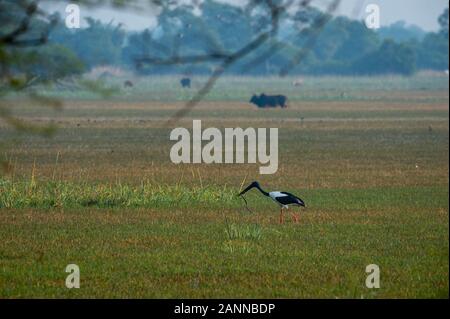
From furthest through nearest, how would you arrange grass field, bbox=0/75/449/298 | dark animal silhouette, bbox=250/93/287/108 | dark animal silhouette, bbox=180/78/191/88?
dark animal silhouette, bbox=180/78/191/88, dark animal silhouette, bbox=250/93/287/108, grass field, bbox=0/75/449/298

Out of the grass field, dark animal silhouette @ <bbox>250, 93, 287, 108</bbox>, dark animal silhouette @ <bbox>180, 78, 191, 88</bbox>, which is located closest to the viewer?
the grass field

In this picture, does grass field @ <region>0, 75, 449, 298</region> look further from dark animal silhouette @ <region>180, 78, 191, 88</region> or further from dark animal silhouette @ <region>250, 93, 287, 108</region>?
dark animal silhouette @ <region>180, 78, 191, 88</region>

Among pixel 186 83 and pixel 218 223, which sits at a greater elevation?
pixel 186 83

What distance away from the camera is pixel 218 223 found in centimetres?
1766

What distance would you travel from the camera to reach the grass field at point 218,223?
12.6 meters

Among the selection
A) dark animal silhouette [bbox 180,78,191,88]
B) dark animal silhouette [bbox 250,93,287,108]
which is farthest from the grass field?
dark animal silhouette [bbox 180,78,191,88]

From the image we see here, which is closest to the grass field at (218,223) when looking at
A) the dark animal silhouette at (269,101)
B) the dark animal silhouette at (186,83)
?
the dark animal silhouette at (269,101)

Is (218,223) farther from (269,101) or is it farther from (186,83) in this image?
(186,83)

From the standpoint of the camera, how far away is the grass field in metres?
12.6

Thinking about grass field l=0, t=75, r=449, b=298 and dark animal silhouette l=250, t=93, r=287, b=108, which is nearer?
grass field l=0, t=75, r=449, b=298

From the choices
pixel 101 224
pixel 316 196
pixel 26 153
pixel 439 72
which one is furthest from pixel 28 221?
pixel 439 72

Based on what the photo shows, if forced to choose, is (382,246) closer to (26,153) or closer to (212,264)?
(212,264)

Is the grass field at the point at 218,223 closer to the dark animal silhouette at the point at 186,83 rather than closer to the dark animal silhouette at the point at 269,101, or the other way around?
the dark animal silhouette at the point at 269,101

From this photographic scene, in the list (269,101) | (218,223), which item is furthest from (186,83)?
A: (218,223)
